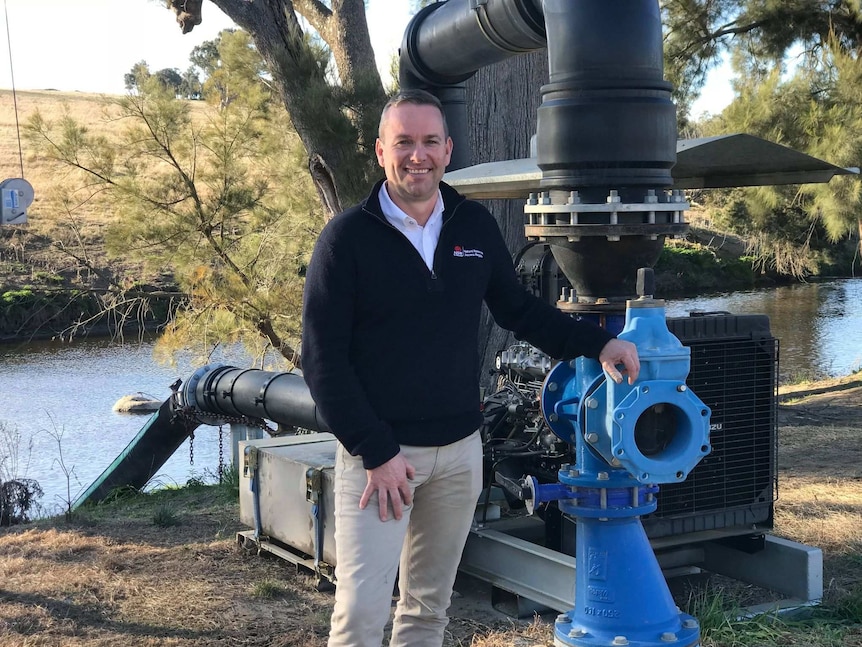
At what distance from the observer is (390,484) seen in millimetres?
2426

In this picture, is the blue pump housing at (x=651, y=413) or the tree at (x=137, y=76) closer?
the blue pump housing at (x=651, y=413)

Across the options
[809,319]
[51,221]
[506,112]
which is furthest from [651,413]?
[809,319]

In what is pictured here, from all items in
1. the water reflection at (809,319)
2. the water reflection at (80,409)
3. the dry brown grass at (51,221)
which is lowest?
the water reflection at (80,409)

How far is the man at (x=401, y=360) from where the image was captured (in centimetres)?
240

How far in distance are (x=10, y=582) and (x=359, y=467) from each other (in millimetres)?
2723

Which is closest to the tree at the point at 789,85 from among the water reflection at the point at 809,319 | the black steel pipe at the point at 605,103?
the water reflection at the point at 809,319

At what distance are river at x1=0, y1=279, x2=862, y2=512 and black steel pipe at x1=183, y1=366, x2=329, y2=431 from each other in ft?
7.87

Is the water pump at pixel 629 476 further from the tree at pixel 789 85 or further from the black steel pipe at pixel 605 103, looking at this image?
the tree at pixel 789 85

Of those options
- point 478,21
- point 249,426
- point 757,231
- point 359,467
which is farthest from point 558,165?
point 757,231

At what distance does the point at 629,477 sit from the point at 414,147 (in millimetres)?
1025

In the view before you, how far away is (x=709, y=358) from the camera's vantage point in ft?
13.0

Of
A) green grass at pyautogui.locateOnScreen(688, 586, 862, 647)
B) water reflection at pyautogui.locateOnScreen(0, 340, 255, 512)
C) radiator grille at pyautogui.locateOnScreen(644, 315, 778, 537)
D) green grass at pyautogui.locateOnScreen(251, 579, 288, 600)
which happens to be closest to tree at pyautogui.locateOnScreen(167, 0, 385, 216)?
water reflection at pyautogui.locateOnScreen(0, 340, 255, 512)

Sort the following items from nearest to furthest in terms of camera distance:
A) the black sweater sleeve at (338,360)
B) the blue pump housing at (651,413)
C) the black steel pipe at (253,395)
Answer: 1. the black sweater sleeve at (338,360)
2. the blue pump housing at (651,413)
3. the black steel pipe at (253,395)

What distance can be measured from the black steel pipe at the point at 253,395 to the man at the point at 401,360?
2.41 m
